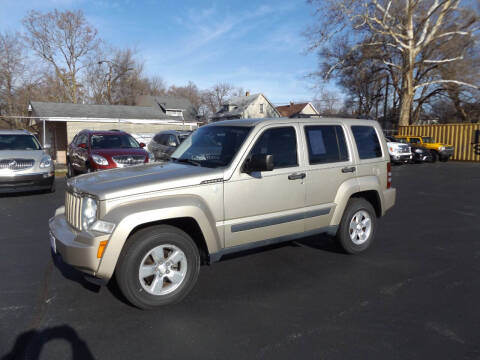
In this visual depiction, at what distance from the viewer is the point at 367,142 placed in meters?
5.54

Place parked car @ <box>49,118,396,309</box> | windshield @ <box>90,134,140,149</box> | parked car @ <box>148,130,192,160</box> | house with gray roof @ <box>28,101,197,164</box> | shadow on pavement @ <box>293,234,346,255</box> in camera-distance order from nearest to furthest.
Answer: parked car @ <box>49,118,396,309</box>
shadow on pavement @ <box>293,234,346,255</box>
windshield @ <box>90,134,140,149</box>
parked car @ <box>148,130,192,160</box>
house with gray roof @ <box>28,101,197,164</box>

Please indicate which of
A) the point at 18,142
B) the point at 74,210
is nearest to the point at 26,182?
the point at 18,142

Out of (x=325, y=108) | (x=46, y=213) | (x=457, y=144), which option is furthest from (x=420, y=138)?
(x=325, y=108)

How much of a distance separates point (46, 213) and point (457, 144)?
27.0 m

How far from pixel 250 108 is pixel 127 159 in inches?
1667

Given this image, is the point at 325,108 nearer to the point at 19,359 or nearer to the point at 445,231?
the point at 445,231

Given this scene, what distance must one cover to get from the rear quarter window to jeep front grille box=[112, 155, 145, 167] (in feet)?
24.3

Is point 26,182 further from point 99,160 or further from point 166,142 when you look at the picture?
point 166,142

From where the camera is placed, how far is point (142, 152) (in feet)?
37.6

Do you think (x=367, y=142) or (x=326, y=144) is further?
(x=367, y=142)

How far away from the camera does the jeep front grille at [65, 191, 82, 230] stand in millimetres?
3717

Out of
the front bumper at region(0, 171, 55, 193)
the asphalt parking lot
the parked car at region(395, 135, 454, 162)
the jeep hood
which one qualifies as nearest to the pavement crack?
the asphalt parking lot

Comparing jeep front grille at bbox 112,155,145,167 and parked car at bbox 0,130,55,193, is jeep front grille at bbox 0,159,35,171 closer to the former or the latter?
parked car at bbox 0,130,55,193

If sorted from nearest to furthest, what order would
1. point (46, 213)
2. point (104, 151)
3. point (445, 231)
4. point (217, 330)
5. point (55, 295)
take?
point (217, 330)
point (55, 295)
point (445, 231)
point (46, 213)
point (104, 151)
